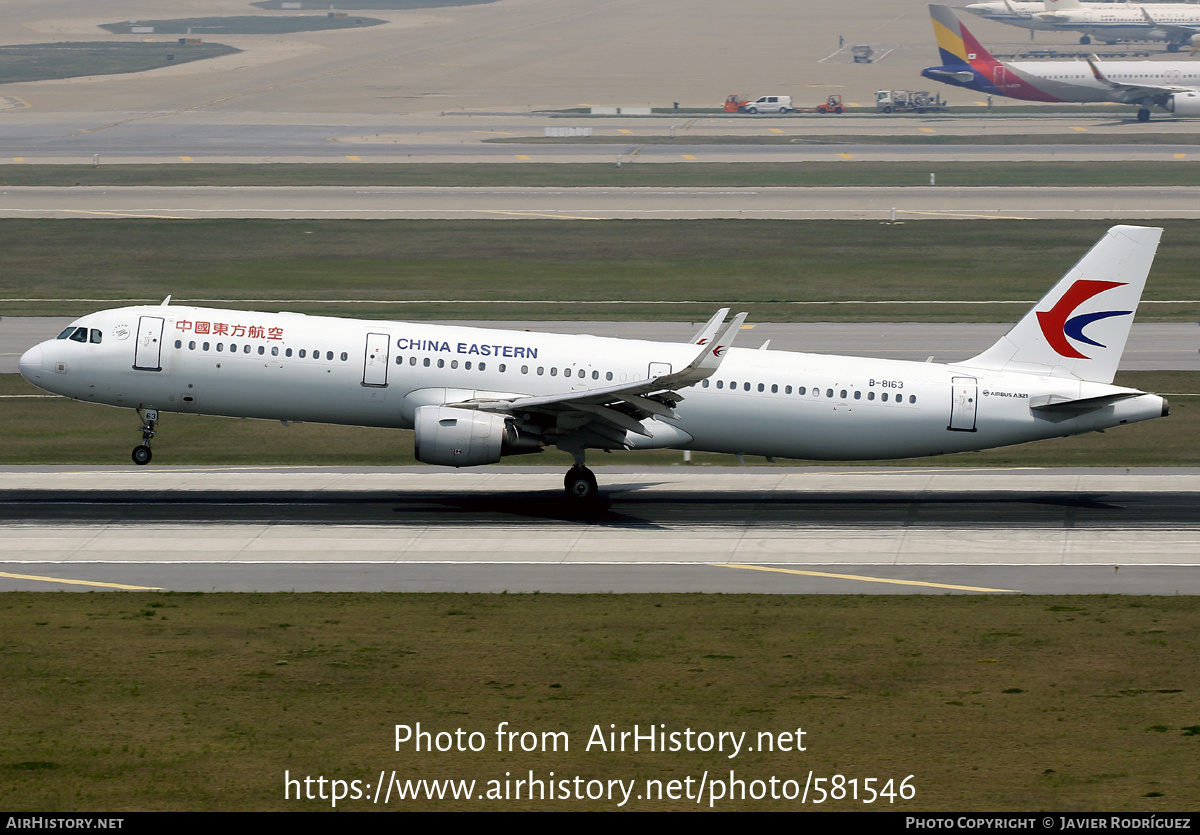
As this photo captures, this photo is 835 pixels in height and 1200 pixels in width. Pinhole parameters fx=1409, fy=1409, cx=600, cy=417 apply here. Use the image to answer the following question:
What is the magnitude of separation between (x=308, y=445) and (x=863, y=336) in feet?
92.9

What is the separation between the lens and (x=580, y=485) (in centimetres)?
4106

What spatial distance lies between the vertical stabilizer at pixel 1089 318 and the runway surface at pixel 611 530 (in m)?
4.07

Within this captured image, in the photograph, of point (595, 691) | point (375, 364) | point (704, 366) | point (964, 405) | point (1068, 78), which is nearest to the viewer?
point (595, 691)

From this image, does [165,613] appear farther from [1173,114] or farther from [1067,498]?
[1173,114]

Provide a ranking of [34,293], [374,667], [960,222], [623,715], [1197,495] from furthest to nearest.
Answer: [960,222] → [34,293] → [1197,495] → [374,667] → [623,715]

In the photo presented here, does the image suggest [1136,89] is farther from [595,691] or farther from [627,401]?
[595,691]

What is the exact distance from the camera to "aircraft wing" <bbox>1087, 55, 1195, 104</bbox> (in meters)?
160

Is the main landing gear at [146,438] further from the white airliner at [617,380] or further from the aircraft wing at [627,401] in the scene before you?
the aircraft wing at [627,401]

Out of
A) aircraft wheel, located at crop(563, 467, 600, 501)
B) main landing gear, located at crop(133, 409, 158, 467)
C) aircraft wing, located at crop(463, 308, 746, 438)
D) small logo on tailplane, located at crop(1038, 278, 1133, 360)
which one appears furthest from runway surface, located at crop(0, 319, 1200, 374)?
aircraft wing, located at crop(463, 308, 746, 438)

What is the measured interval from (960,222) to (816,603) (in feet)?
236

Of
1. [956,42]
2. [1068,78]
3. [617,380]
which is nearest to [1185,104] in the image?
[1068,78]

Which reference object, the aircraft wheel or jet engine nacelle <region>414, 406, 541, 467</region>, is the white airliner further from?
jet engine nacelle <region>414, 406, 541, 467</region>
